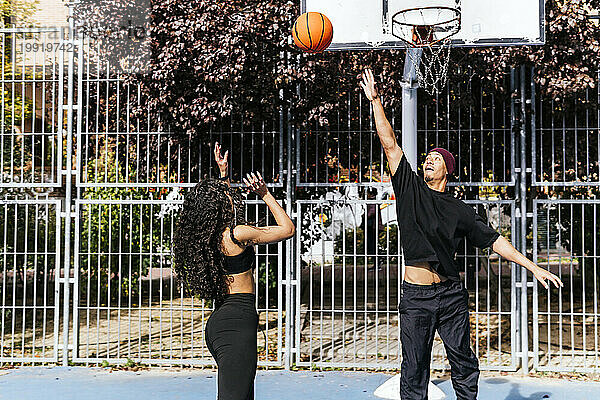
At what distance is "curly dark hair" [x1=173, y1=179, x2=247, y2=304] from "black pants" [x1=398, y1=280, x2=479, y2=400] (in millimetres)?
1423

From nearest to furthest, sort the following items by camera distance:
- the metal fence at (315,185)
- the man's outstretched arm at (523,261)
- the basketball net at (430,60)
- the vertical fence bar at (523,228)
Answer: the man's outstretched arm at (523,261) < the basketball net at (430,60) < the vertical fence bar at (523,228) < the metal fence at (315,185)

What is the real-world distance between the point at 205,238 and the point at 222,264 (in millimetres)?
193

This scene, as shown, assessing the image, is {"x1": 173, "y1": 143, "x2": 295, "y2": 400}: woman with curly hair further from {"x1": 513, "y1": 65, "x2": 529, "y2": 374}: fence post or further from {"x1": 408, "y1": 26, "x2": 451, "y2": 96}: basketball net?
{"x1": 513, "y1": 65, "x2": 529, "y2": 374}: fence post

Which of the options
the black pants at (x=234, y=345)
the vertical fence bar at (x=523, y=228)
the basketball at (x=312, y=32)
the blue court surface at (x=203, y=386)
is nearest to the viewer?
the black pants at (x=234, y=345)

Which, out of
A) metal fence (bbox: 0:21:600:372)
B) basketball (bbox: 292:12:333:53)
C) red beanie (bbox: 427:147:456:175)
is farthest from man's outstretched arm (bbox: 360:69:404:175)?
metal fence (bbox: 0:21:600:372)

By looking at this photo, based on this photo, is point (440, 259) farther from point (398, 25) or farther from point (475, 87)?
point (475, 87)

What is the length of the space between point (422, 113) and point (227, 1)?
267cm

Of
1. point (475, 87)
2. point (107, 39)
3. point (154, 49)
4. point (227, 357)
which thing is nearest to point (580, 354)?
point (475, 87)

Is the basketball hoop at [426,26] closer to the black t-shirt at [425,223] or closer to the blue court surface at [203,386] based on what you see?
the black t-shirt at [425,223]

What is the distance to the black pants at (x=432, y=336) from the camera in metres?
4.73

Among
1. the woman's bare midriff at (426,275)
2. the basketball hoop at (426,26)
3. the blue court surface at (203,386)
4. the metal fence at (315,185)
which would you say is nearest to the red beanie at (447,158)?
the woman's bare midriff at (426,275)

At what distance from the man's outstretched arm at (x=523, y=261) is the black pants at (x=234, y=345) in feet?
6.25

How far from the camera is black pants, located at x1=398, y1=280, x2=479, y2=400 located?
473 cm

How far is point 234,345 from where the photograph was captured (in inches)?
158
